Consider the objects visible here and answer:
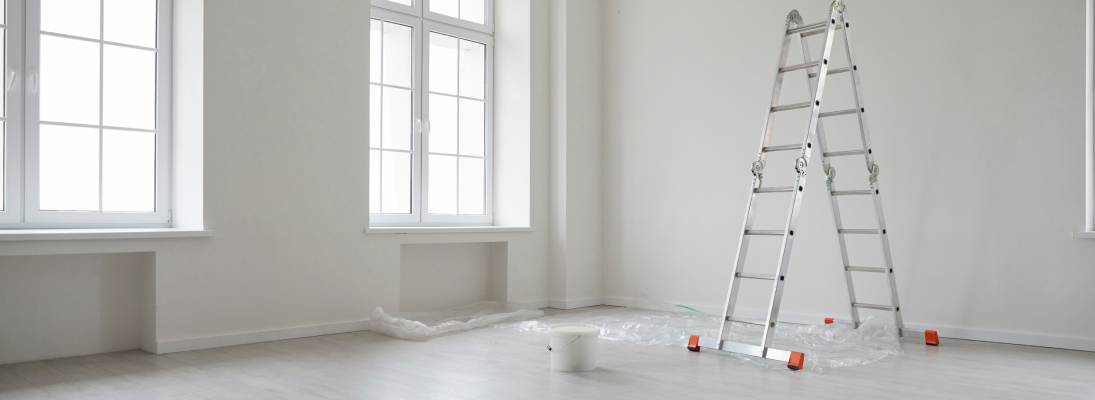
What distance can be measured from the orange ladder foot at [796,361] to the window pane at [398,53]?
9.98ft

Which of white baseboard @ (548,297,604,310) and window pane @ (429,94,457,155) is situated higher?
window pane @ (429,94,457,155)

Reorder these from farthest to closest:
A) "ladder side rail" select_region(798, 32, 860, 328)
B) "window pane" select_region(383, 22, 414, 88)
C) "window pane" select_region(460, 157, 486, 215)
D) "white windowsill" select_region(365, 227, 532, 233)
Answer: "window pane" select_region(460, 157, 486, 215) < "window pane" select_region(383, 22, 414, 88) < "white windowsill" select_region(365, 227, 532, 233) < "ladder side rail" select_region(798, 32, 860, 328)

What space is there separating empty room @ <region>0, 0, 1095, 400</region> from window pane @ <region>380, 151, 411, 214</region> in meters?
0.02

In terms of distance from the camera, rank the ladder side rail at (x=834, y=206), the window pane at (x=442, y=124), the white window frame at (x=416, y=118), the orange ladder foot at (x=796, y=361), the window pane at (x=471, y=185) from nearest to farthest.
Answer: the orange ladder foot at (x=796, y=361)
the ladder side rail at (x=834, y=206)
the white window frame at (x=416, y=118)
the window pane at (x=442, y=124)
the window pane at (x=471, y=185)

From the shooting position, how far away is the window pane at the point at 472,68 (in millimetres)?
5504

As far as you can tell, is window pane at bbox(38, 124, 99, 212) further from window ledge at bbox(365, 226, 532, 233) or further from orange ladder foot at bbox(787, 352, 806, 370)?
orange ladder foot at bbox(787, 352, 806, 370)

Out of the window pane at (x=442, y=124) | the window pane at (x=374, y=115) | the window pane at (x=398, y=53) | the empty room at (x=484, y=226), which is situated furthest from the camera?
the window pane at (x=442, y=124)

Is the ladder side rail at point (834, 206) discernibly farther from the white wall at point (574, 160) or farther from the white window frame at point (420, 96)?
the white window frame at point (420, 96)

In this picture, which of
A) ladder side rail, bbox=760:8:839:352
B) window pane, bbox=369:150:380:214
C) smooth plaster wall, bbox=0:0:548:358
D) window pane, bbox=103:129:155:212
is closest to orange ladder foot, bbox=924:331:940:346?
ladder side rail, bbox=760:8:839:352

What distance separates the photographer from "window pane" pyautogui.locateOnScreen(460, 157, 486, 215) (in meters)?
5.48

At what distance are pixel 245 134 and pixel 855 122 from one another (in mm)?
3398

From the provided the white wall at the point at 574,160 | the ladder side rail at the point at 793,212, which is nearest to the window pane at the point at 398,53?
the white wall at the point at 574,160

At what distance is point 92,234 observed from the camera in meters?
3.37

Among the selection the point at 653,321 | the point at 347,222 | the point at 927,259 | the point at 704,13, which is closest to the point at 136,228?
the point at 347,222
